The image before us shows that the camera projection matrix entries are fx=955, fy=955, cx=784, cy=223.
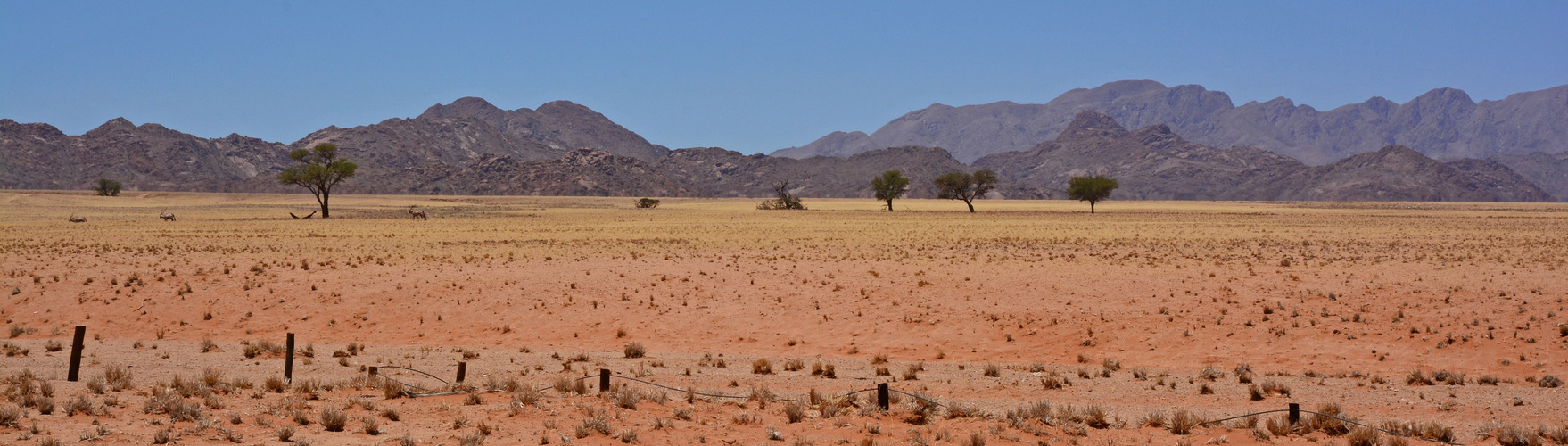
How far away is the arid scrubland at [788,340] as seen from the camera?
10.7m

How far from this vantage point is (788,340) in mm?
19375

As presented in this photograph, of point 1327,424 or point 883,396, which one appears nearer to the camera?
point 1327,424

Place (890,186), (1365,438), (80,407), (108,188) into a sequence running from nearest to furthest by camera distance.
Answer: (1365,438)
(80,407)
(890,186)
(108,188)

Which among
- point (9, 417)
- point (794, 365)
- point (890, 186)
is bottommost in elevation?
point (794, 365)

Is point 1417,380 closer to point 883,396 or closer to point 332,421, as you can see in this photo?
point 883,396

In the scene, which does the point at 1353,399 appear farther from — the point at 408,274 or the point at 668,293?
the point at 408,274

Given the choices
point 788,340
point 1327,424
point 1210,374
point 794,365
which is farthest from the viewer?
point 788,340

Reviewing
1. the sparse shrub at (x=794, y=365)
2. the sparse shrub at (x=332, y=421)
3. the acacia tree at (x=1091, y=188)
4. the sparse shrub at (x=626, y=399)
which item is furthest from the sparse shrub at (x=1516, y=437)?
the acacia tree at (x=1091, y=188)

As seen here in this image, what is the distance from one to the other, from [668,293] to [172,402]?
45.5 ft

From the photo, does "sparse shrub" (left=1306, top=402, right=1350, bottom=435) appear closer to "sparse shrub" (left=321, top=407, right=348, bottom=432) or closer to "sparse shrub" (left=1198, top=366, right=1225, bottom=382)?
"sparse shrub" (left=1198, top=366, right=1225, bottom=382)

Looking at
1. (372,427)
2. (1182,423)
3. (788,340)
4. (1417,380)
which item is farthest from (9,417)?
(1417,380)

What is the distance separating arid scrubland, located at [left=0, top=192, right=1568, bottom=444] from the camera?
1070cm

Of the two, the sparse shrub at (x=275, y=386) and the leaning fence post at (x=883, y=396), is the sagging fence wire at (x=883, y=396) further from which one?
the sparse shrub at (x=275, y=386)

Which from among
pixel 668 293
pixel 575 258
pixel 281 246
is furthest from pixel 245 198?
pixel 668 293
